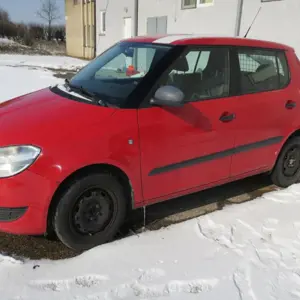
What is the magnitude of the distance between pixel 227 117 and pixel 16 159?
197cm

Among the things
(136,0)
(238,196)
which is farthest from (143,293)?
(136,0)

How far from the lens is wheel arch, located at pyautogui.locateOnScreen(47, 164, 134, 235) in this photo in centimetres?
272

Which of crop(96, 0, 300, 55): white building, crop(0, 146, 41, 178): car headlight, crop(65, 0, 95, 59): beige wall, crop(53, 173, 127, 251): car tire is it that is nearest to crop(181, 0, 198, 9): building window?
crop(96, 0, 300, 55): white building

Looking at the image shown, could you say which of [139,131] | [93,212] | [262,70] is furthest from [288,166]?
[93,212]

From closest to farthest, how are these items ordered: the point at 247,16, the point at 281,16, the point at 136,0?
the point at 281,16 < the point at 247,16 < the point at 136,0

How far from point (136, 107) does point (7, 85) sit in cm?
831

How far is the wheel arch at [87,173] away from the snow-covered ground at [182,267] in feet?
1.27

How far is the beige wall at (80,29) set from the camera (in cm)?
2349

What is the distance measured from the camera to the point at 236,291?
8.36ft

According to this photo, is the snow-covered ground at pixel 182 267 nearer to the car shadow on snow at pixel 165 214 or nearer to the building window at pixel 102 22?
the car shadow on snow at pixel 165 214

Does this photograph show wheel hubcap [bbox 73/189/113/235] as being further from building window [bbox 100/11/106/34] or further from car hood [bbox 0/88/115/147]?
building window [bbox 100/11/106/34]

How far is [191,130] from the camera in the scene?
3242 mm

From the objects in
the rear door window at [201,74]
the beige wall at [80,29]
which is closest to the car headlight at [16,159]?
the rear door window at [201,74]

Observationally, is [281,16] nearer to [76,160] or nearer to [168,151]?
[168,151]
